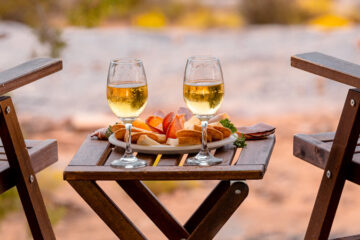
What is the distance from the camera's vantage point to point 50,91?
8.16 metres

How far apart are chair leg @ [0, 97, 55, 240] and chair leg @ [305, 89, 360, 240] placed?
87 cm

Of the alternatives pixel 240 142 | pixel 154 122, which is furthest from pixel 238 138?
pixel 154 122

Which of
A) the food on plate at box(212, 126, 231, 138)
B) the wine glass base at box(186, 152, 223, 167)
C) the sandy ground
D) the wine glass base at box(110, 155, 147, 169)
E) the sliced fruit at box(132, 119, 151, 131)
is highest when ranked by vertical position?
the food on plate at box(212, 126, 231, 138)

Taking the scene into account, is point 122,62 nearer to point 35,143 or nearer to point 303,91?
point 35,143

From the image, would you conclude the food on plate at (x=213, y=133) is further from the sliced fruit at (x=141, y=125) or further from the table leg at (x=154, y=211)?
the table leg at (x=154, y=211)

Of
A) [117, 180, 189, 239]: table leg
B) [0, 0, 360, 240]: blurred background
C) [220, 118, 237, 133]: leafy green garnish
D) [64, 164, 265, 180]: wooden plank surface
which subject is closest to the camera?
[64, 164, 265, 180]: wooden plank surface

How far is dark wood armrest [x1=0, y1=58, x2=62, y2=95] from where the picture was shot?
203cm

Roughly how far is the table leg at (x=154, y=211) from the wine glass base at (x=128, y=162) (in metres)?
0.35

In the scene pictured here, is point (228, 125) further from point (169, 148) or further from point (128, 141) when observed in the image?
point (128, 141)

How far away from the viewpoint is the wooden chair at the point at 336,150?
6.82 feet

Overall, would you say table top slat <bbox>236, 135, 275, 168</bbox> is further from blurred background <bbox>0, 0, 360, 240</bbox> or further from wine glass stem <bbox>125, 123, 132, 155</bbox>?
blurred background <bbox>0, 0, 360, 240</bbox>

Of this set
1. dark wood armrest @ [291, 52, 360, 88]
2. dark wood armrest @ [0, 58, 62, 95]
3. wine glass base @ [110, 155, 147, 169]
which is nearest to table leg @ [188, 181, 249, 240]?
wine glass base @ [110, 155, 147, 169]

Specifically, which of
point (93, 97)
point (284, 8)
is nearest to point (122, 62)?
point (93, 97)

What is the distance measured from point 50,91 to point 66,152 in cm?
186
